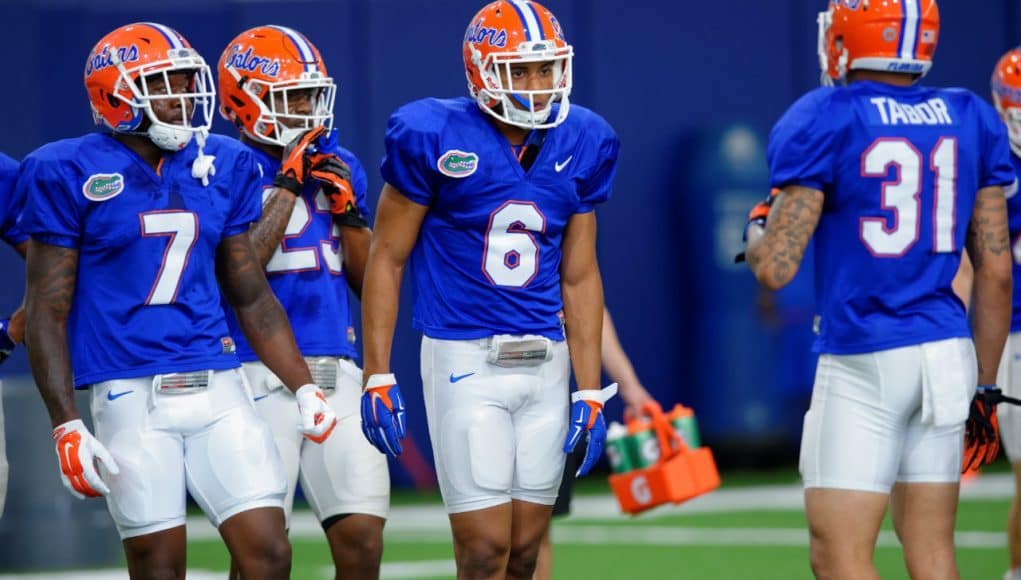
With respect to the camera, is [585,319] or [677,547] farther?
[677,547]

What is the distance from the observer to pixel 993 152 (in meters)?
4.07

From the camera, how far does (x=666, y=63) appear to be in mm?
10664

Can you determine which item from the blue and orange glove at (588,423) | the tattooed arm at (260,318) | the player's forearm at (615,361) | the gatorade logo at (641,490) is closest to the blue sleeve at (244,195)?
the tattooed arm at (260,318)

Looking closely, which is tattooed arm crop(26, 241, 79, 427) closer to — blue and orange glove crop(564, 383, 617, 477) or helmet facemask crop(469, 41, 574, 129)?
helmet facemask crop(469, 41, 574, 129)

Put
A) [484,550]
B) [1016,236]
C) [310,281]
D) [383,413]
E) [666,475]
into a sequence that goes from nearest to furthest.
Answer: [484,550]
[383,413]
[310,281]
[666,475]
[1016,236]

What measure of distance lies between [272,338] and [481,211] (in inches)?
26.4

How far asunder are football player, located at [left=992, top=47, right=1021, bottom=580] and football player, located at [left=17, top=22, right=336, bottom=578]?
2.85 metres

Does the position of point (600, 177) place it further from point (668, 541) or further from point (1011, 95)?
point (668, 541)

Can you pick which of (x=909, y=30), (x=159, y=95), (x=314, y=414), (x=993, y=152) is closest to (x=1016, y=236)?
(x=993, y=152)

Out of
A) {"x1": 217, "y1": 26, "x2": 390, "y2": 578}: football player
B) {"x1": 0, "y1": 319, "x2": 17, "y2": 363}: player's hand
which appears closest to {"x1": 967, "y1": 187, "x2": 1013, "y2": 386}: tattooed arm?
{"x1": 217, "y1": 26, "x2": 390, "y2": 578}: football player

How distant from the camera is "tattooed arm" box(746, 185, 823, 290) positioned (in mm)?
3904

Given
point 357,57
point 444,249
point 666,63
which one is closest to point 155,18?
point 357,57

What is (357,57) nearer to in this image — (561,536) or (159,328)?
(561,536)

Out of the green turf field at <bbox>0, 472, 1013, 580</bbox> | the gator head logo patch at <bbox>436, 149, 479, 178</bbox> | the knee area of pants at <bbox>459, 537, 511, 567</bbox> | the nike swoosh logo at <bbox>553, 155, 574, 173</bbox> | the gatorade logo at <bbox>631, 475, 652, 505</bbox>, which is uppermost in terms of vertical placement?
the gator head logo patch at <bbox>436, 149, 479, 178</bbox>
